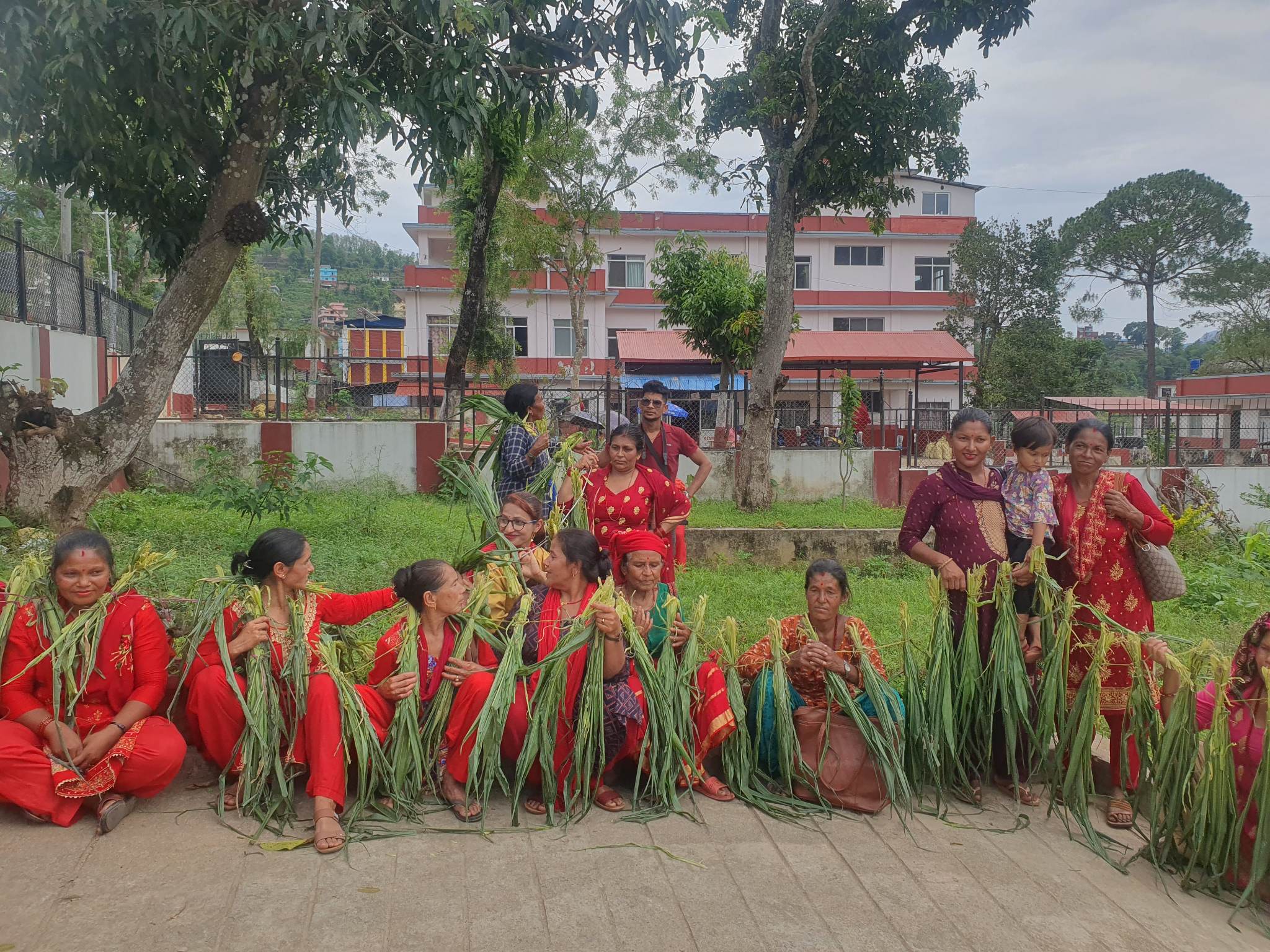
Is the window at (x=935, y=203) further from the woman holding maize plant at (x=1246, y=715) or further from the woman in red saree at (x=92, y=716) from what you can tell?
the woman in red saree at (x=92, y=716)

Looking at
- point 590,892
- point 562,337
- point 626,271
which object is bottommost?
point 590,892

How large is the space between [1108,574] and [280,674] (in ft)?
10.1

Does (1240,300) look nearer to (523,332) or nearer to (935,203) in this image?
(935,203)

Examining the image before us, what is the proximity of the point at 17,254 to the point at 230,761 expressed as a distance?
7589mm

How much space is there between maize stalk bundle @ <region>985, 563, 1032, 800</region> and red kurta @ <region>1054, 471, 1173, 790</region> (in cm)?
25

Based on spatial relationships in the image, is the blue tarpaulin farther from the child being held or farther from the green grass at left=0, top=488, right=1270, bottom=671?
the child being held

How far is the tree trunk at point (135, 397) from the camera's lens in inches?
241

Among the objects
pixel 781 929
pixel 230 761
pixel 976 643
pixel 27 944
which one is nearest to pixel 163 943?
pixel 27 944

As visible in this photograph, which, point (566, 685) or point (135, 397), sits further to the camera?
point (135, 397)

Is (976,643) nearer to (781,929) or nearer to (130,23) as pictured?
(781,929)

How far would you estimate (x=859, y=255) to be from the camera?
32406 mm

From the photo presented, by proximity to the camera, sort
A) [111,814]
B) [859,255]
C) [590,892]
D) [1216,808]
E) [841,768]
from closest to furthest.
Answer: [590,892] → [1216,808] → [111,814] → [841,768] → [859,255]

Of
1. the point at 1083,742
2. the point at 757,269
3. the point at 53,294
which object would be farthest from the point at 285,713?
the point at 757,269

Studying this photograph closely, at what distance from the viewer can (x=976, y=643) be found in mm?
3627
